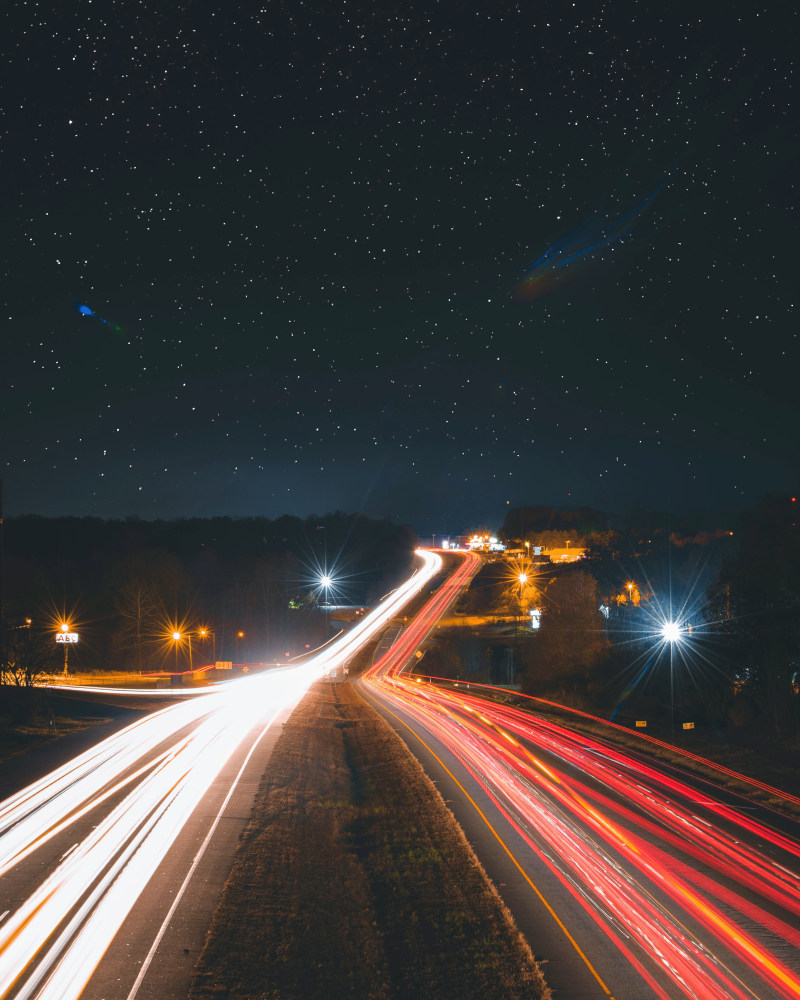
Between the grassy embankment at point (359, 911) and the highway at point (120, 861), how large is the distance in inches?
21.5

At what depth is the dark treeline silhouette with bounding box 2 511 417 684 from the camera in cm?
6116

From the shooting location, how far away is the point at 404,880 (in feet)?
37.5

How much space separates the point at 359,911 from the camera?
33.3 feet

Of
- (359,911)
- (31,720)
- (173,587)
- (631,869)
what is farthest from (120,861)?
(173,587)

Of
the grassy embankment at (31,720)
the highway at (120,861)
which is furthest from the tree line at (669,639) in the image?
the grassy embankment at (31,720)

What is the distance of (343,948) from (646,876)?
5793 mm

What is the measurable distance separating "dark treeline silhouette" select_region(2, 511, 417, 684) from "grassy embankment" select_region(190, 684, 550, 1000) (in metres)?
22.1

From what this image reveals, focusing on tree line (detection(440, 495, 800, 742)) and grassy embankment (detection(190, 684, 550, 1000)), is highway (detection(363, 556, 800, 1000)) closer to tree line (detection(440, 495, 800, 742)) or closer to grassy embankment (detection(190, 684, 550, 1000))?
grassy embankment (detection(190, 684, 550, 1000))

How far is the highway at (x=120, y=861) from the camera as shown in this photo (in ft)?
26.3

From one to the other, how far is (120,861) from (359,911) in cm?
456

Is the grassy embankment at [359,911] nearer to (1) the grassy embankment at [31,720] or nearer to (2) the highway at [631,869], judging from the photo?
(2) the highway at [631,869]

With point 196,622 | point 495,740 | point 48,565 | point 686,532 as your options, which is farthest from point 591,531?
point 495,740

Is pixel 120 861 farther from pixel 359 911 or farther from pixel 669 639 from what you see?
pixel 669 639

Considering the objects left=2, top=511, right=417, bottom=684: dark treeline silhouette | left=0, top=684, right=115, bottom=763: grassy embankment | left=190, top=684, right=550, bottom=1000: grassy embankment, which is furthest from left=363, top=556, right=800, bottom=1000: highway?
left=2, top=511, right=417, bottom=684: dark treeline silhouette
